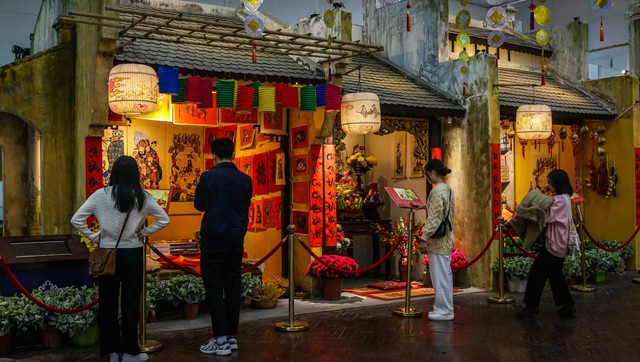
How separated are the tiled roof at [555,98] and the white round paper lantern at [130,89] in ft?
21.8

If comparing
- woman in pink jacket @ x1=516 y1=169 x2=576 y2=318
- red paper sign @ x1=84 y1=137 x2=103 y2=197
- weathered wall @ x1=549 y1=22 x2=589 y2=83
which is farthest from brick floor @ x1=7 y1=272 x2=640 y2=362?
weathered wall @ x1=549 y1=22 x2=589 y2=83

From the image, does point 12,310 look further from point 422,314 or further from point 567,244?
point 567,244

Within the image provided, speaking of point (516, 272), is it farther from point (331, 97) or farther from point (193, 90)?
point (193, 90)

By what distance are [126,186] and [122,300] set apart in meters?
1.02

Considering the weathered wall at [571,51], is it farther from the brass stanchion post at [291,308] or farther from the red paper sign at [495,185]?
the brass stanchion post at [291,308]

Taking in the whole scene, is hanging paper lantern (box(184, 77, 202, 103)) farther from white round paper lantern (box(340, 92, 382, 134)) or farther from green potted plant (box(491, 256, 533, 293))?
green potted plant (box(491, 256, 533, 293))

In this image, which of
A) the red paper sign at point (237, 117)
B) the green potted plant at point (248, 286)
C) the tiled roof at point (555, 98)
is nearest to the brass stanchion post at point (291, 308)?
the green potted plant at point (248, 286)

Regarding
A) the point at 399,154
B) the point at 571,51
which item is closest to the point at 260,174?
the point at 399,154

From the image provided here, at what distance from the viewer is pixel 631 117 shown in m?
13.6

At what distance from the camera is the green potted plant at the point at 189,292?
8.69m

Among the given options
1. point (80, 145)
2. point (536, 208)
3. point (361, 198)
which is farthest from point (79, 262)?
point (361, 198)

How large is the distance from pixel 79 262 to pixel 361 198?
6.50m

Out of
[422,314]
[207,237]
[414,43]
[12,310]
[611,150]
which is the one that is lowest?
[422,314]

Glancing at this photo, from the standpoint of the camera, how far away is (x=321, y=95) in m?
9.90
